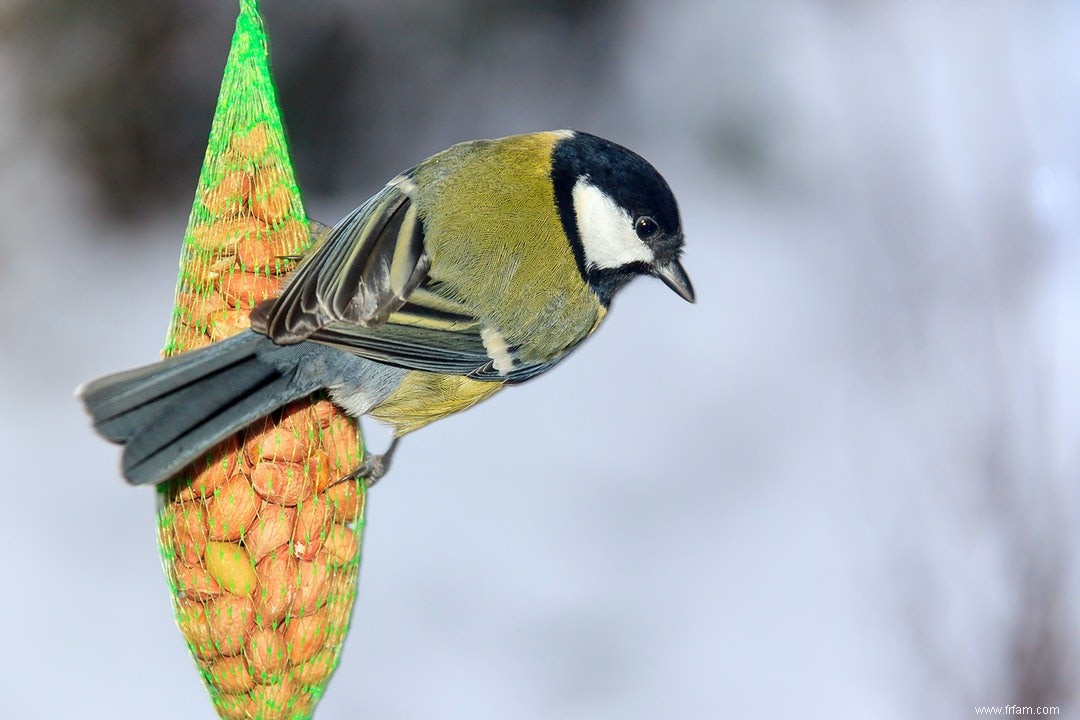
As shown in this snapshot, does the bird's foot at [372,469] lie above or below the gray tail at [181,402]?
below

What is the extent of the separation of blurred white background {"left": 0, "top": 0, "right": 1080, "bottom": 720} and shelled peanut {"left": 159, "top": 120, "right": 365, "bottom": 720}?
151cm

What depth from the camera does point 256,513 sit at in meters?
1.73

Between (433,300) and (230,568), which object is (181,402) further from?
(433,300)

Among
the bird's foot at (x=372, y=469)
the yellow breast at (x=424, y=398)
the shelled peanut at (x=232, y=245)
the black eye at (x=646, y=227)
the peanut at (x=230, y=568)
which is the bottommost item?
the peanut at (x=230, y=568)

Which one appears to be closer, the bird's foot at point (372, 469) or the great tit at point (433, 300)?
the great tit at point (433, 300)

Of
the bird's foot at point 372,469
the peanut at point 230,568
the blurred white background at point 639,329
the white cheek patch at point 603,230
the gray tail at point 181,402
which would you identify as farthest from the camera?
the blurred white background at point 639,329

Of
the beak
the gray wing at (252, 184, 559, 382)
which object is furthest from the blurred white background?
the gray wing at (252, 184, 559, 382)

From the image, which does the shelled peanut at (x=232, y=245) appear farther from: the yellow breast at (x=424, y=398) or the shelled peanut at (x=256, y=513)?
the yellow breast at (x=424, y=398)

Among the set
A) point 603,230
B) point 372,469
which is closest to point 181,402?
point 372,469

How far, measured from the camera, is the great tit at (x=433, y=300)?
159cm

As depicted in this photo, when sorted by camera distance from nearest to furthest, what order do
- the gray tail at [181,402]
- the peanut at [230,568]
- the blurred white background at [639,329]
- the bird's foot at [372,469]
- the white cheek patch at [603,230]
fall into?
the gray tail at [181,402] < the peanut at [230,568] < the bird's foot at [372,469] < the white cheek patch at [603,230] < the blurred white background at [639,329]

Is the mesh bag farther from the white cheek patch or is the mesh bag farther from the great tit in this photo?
the white cheek patch

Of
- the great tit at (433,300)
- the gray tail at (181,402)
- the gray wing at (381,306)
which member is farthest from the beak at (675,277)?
the gray tail at (181,402)

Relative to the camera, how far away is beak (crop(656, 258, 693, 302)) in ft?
6.54
